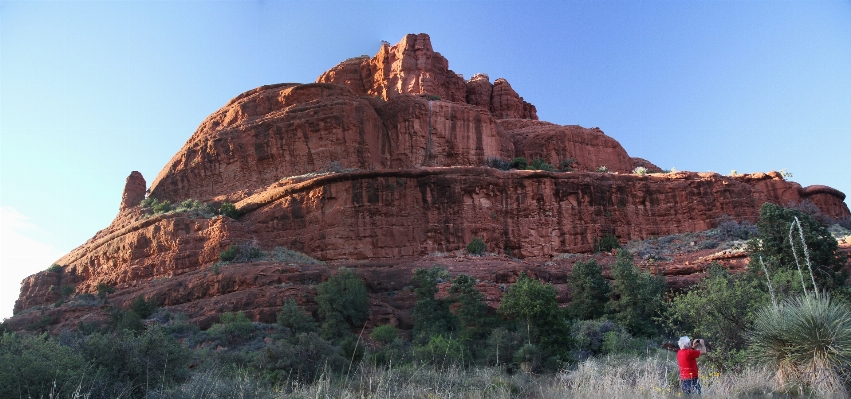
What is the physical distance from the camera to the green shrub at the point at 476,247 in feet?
116

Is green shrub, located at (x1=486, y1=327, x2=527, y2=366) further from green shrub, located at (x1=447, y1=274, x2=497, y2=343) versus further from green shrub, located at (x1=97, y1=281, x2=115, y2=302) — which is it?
green shrub, located at (x1=97, y1=281, x2=115, y2=302)

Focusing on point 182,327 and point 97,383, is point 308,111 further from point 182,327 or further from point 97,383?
point 97,383

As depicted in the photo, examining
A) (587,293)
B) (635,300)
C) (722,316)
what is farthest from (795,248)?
(722,316)

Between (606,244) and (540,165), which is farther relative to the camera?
(540,165)

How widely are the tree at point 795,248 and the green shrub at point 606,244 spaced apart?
11121mm

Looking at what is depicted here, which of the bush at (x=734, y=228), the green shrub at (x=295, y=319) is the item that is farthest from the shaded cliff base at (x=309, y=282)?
the green shrub at (x=295, y=319)

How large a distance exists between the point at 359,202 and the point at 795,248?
22621 mm

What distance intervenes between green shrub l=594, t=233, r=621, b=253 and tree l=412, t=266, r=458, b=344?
48.2 ft

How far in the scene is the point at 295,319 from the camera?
78.3 ft

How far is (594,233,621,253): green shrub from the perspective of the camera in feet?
123

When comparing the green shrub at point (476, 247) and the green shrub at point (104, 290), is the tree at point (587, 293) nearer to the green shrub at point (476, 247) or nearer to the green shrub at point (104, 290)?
the green shrub at point (476, 247)

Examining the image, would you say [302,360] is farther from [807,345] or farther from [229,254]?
[229,254]

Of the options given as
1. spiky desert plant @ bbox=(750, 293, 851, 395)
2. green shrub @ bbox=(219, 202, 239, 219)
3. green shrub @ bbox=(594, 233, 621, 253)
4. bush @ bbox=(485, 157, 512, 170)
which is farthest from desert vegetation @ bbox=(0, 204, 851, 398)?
bush @ bbox=(485, 157, 512, 170)

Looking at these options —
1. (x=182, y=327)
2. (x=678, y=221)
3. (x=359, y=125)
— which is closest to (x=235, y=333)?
(x=182, y=327)
